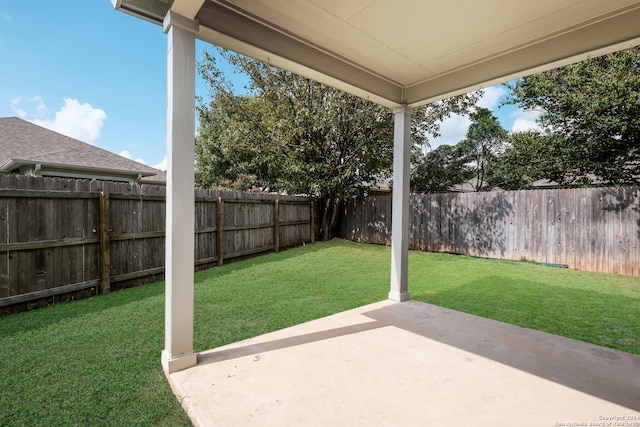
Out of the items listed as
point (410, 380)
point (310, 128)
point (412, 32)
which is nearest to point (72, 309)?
point (410, 380)

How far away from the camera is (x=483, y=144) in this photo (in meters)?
14.9

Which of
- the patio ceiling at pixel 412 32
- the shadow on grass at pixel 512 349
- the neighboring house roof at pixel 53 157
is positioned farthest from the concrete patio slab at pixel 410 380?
the neighboring house roof at pixel 53 157

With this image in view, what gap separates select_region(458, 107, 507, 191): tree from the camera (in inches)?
571

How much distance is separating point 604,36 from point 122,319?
4.99 metres

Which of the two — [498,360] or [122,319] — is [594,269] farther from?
[122,319]

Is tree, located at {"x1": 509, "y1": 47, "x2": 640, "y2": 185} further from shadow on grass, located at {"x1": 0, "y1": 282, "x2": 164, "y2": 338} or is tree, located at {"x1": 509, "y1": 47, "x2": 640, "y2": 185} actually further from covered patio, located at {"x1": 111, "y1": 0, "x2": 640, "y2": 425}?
shadow on grass, located at {"x1": 0, "y1": 282, "x2": 164, "y2": 338}

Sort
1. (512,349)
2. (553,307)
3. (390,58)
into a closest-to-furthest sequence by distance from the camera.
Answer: (512,349)
(390,58)
(553,307)

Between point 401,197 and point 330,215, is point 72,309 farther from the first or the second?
point 330,215

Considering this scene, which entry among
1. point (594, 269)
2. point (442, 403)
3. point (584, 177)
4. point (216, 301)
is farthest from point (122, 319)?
point (584, 177)

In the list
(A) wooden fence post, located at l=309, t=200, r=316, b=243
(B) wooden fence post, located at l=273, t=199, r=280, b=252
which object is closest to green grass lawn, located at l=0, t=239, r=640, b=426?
(B) wooden fence post, located at l=273, t=199, r=280, b=252

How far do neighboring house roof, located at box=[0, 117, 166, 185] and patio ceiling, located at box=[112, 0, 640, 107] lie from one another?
6809 mm

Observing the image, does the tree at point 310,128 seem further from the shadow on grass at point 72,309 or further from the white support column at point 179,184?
the white support column at point 179,184

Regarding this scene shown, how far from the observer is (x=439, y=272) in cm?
565

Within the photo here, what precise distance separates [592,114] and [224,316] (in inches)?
399
